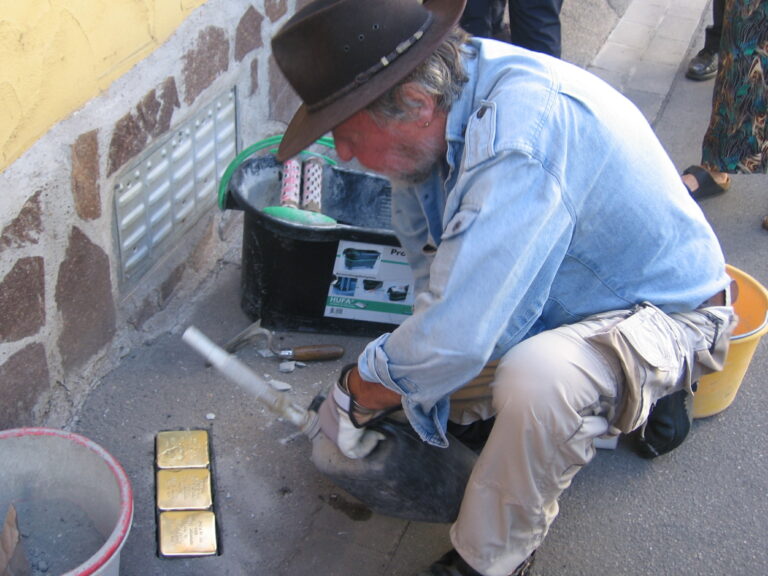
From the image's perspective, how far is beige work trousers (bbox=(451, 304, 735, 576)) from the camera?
188 cm

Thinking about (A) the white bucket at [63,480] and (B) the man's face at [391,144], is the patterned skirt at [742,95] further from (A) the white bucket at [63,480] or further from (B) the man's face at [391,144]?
(A) the white bucket at [63,480]

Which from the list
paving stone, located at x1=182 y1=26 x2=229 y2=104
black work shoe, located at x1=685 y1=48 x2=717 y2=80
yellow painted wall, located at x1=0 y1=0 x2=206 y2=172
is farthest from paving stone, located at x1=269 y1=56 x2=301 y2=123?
black work shoe, located at x1=685 y1=48 x2=717 y2=80

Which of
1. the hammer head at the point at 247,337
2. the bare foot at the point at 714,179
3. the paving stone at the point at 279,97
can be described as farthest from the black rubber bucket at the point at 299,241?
the bare foot at the point at 714,179

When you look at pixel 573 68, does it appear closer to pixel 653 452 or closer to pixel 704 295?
pixel 704 295

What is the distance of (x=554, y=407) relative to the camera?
187 cm

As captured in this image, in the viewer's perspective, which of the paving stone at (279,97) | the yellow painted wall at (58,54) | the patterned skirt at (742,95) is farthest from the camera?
the patterned skirt at (742,95)

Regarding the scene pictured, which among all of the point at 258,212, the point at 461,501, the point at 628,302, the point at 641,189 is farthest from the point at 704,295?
the point at 258,212

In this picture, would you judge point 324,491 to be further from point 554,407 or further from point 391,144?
point 391,144

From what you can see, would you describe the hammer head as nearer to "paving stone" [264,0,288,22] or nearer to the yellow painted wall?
the yellow painted wall

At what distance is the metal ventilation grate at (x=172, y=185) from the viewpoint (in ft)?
8.32

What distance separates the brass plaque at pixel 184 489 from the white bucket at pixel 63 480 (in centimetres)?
24

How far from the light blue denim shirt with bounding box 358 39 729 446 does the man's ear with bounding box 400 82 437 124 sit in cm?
5

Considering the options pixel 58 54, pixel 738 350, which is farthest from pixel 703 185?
pixel 58 54

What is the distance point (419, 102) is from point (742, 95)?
2278 millimetres
